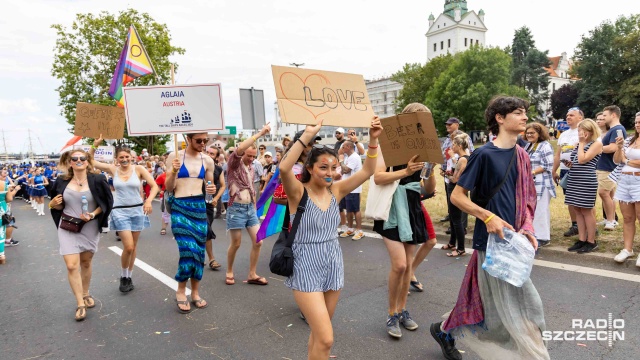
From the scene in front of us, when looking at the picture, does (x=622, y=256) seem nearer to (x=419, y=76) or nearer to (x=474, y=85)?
(x=474, y=85)

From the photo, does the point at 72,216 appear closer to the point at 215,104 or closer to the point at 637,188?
the point at 215,104

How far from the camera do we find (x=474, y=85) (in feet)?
179

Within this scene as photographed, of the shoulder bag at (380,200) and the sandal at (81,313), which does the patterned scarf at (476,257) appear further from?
the sandal at (81,313)

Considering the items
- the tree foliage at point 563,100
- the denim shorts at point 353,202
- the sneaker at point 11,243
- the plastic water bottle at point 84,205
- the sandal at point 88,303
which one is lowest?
the sneaker at point 11,243

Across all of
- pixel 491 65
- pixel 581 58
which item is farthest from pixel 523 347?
pixel 581 58

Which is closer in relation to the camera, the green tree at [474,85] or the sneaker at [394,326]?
the sneaker at [394,326]

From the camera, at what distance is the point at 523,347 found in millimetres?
2678

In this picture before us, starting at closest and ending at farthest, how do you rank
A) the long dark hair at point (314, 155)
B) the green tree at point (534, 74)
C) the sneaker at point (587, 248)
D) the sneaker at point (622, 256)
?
the long dark hair at point (314, 155)
the sneaker at point (622, 256)
the sneaker at point (587, 248)
the green tree at point (534, 74)

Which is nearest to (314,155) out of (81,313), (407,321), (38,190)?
(407,321)

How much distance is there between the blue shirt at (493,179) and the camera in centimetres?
283

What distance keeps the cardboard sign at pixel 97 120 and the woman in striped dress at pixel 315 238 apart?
14.0 feet

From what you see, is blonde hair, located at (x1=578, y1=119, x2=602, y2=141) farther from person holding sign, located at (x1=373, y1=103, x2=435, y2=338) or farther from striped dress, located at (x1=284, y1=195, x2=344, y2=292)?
striped dress, located at (x1=284, y1=195, x2=344, y2=292)

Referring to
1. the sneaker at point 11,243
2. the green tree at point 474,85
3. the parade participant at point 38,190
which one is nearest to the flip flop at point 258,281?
the sneaker at point 11,243

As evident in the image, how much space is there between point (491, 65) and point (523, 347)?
58912mm
